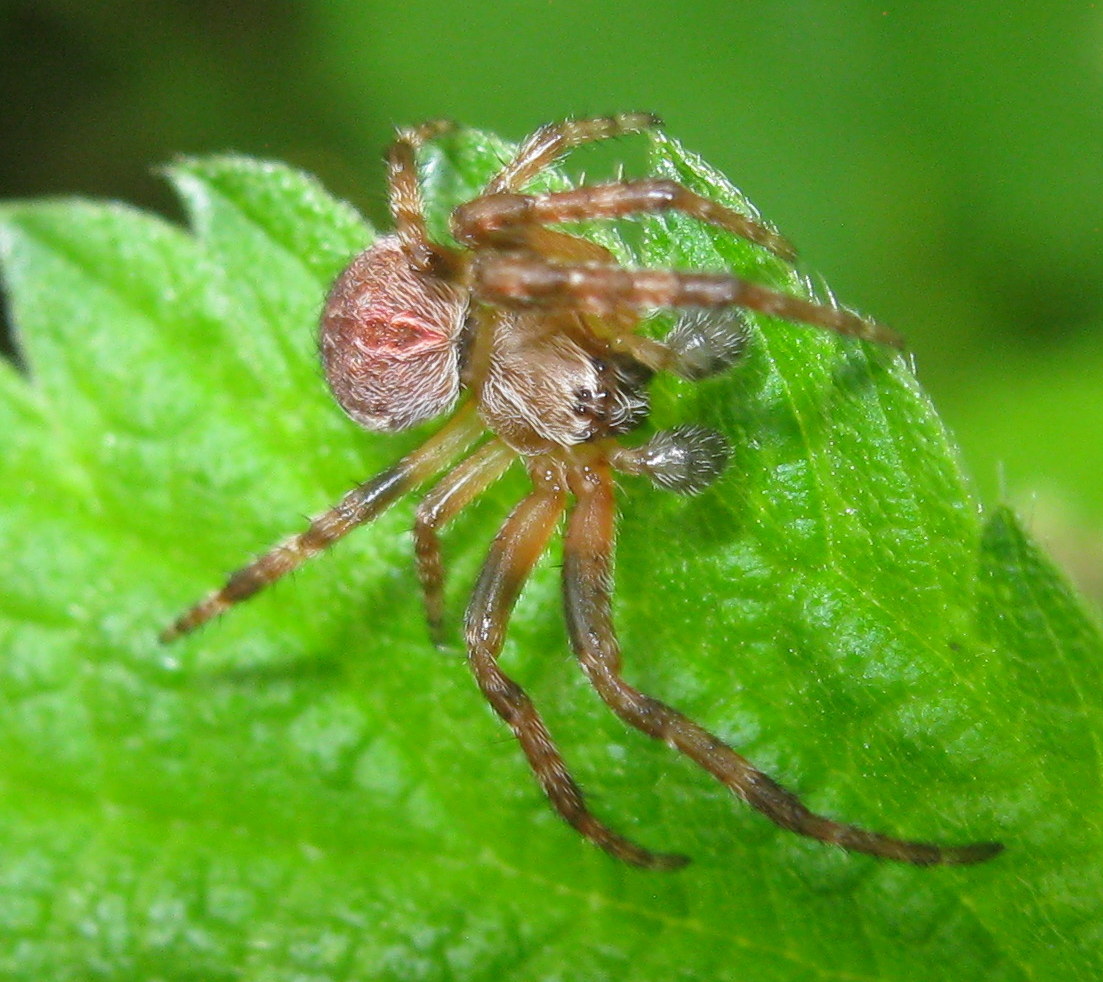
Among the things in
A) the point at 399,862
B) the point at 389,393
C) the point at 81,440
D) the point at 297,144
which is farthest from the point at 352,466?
the point at 297,144

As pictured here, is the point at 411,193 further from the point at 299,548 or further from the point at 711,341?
the point at 711,341

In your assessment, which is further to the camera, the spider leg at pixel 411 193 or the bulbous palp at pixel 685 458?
the spider leg at pixel 411 193

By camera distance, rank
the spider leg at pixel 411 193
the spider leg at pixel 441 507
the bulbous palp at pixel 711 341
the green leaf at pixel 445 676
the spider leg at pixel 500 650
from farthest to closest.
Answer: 1. the spider leg at pixel 411 193
2. the spider leg at pixel 441 507
3. the spider leg at pixel 500 650
4. the bulbous palp at pixel 711 341
5. the green leaf at pixel 445 676

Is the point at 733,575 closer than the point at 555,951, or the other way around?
the point at 733,575

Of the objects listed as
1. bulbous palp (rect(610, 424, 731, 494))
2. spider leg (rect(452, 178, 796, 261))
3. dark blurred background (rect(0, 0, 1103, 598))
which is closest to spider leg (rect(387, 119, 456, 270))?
spider leg (rect(452, 178, 796, 261))

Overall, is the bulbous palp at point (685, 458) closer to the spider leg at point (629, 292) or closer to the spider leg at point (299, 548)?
the spider leg at point (629, 292)

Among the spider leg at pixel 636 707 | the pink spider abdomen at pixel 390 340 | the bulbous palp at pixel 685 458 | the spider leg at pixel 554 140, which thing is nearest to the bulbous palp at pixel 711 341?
the bulbous palp at pixel 685 458

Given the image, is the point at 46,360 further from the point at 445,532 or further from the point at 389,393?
the point at 445,532
